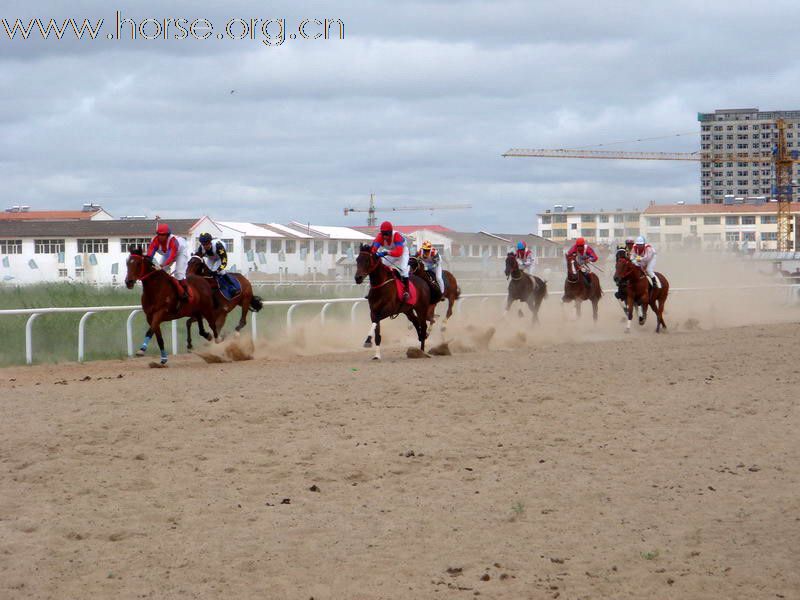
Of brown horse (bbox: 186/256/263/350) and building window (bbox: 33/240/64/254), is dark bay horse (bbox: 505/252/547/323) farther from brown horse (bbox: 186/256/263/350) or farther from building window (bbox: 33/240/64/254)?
building window (bbox: 33/240/64/254)

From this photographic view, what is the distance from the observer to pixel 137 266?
16.7 m

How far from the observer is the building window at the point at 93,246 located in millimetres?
68938

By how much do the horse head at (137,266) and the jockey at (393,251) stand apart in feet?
10.8

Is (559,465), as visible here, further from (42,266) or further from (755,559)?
(42,266)

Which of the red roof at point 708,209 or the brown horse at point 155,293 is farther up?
the red roof at point 708,209

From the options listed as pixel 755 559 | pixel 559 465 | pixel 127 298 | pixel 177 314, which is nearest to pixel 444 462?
pixel 559 465

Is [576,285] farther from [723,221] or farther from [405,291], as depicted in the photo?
[723,221]

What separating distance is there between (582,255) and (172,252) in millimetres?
10645

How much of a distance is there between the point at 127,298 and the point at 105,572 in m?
20.8

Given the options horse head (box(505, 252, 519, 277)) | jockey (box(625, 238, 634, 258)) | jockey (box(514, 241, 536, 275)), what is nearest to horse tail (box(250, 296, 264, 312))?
horse head (box(505, 252, 519, 277))

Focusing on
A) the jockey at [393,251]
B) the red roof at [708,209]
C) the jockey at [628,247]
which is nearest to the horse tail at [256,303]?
the jockey at [393,251]

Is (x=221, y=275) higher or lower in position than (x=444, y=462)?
higher

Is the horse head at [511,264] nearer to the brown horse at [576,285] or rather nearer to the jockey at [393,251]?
the brown horse at [576,285]

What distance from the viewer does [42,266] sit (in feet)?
219
